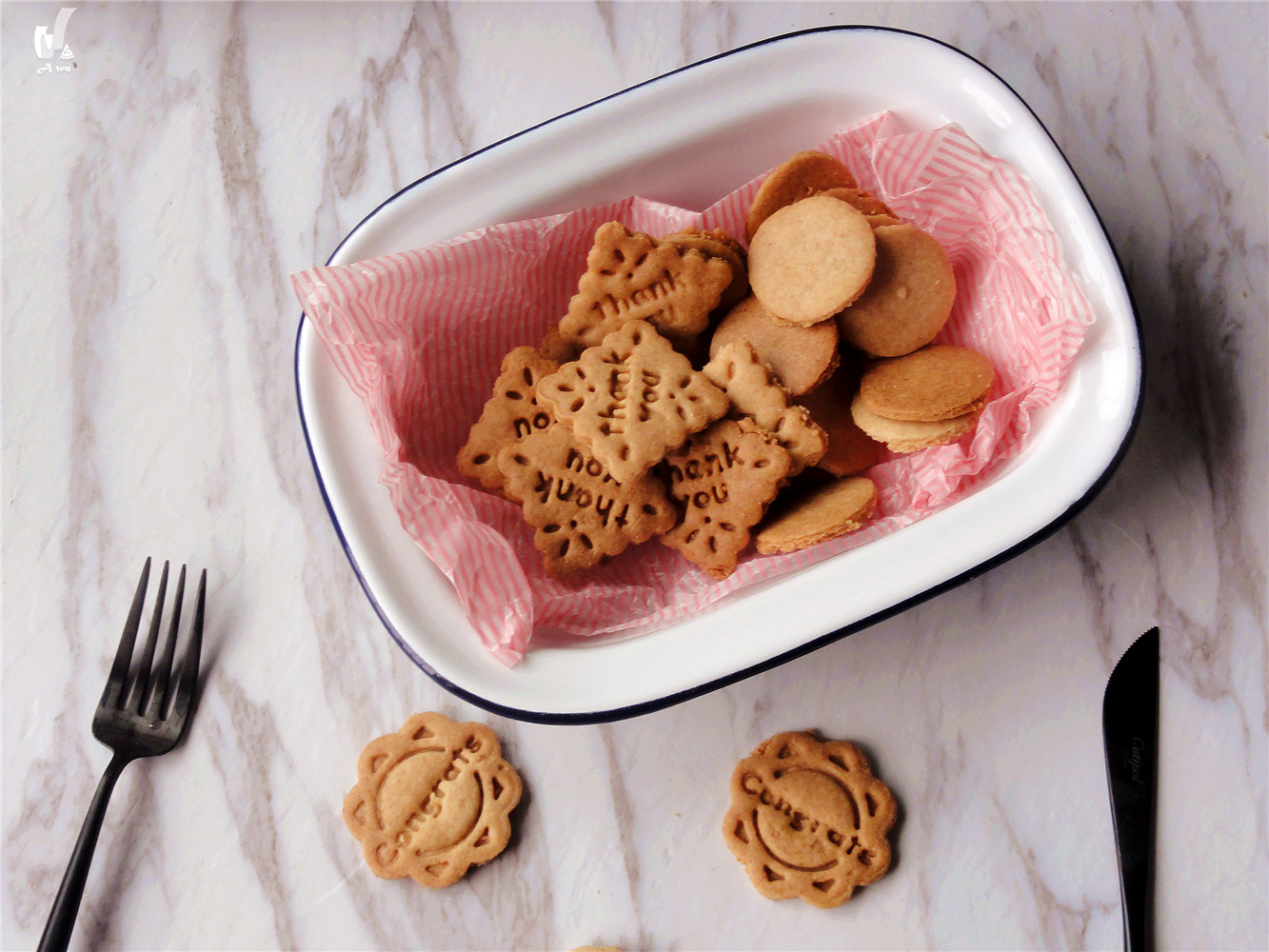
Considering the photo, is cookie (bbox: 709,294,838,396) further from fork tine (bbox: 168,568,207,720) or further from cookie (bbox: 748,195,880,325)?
fork tine (bbox: 168,568,207,720)

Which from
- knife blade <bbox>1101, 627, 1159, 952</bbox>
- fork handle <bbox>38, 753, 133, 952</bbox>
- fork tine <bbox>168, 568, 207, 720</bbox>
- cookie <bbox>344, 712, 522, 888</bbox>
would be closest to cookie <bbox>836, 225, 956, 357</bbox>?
knife blade <bbox>1101, 627, 1159, 952</bbox>

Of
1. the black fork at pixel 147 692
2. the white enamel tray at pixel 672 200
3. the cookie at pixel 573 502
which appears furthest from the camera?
the black fork at pixel 147 692

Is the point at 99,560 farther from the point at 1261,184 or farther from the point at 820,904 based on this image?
the point at 1261,184

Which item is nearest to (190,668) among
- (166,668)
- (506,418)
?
(166,668)

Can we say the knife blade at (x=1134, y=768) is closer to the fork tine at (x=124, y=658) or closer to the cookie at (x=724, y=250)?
the cookie at (x=724, y=250)

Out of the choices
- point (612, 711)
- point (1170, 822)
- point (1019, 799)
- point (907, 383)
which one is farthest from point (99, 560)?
point (1170, 822)

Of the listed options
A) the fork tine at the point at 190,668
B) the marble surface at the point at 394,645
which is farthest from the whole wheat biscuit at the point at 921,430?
the fork tine at the point at 190,668

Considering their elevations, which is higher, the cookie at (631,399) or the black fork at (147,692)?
the cookie at (631,399)
